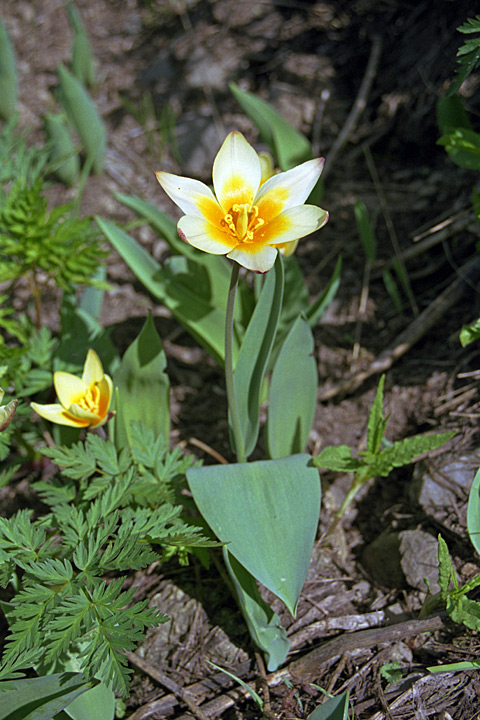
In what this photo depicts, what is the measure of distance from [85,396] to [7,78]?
2.58m

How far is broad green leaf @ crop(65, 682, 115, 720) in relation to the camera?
1370 mm

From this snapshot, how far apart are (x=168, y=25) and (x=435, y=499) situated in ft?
12.5

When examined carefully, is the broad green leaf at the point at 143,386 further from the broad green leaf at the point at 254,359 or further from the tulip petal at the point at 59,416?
the broad green leaf at the point at 254,359

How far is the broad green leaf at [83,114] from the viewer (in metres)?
3.00

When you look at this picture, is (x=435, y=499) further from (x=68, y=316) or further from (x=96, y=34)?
(x=96, y=34)

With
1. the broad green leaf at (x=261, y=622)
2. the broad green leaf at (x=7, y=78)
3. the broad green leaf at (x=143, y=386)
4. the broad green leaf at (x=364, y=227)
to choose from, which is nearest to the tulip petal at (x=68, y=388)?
the broad green leaf at (x=143, y=386)

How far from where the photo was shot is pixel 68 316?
2123mm

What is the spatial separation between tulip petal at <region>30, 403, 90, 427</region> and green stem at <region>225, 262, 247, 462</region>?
1.50ft

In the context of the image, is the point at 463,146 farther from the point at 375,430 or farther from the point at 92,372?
the point at 92,372

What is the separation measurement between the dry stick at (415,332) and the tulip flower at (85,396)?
928 millimetres

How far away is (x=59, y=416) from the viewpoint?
1711mm

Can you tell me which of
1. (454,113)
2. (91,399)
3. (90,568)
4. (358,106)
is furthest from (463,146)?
(90,568)

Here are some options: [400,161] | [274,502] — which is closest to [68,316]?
[274,502]

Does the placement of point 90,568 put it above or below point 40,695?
above
